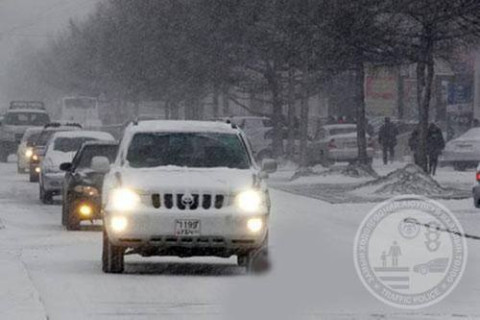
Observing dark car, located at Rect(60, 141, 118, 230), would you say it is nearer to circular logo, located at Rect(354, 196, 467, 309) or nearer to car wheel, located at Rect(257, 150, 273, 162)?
circular logo, located at Rect(354, 196, 467, 309)

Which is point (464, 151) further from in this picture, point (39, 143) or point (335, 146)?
point (39, 143)

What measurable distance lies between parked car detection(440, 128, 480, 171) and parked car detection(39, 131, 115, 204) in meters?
19.4

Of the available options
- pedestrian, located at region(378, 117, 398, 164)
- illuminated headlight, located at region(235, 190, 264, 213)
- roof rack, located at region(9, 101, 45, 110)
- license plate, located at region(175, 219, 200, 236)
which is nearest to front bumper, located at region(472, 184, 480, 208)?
illuminated headlight, located at region(235, 190, 264, 213)

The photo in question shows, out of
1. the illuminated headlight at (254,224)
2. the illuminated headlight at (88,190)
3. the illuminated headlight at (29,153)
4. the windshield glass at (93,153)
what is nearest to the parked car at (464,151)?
the illuminated headlight at (29,153)

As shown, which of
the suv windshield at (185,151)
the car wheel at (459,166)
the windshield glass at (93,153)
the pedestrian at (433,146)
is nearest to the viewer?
the suv windshield at (185,151)

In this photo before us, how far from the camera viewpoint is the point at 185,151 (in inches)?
792

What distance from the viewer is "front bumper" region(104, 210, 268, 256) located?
18.7 m

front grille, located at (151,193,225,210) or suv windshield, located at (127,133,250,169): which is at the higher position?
suv windshield, located at (127,133,250,169)

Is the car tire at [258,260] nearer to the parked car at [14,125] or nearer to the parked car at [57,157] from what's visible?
the parked car at [57,157]

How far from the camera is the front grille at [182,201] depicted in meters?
18.9

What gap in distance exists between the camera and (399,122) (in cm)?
7069

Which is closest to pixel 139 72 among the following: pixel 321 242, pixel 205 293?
pixel 321 242

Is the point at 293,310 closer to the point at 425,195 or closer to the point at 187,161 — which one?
the point at 187,161

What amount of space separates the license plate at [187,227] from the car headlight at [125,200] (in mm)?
543
